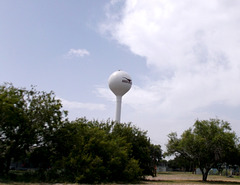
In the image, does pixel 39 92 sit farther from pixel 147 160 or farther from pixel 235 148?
pixel 235 148

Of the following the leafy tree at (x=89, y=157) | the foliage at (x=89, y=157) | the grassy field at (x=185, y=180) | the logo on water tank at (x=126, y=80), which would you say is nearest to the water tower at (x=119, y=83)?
the logo on water tank at (x=126, y=80)

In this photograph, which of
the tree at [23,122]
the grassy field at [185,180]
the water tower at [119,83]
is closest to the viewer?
the tree at [23,122]

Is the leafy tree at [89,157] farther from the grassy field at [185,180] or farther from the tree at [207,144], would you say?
the tree at [207,144]

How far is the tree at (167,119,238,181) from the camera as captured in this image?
35.4m

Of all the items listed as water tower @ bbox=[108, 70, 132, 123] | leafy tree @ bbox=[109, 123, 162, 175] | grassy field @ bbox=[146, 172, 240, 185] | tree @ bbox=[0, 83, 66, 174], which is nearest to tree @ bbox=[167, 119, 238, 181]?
grassy field @ bbox=[146, 172, 240, 185]

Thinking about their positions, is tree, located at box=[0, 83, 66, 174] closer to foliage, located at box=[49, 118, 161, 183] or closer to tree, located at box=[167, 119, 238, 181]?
foliage, located at box=[49, 118, 161, 183]

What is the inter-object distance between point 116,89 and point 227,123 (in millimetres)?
Answer: 16701

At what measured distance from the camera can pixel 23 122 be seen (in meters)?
21.9

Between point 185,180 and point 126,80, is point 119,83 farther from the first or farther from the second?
point 185,180

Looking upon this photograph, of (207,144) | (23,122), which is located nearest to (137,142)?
(207,144)

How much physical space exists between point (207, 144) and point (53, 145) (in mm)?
21497

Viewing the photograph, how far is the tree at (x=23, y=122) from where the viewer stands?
2098 cm

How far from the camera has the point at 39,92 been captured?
23.9 m

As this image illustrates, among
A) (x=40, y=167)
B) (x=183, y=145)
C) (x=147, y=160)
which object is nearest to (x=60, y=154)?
(x=40, y=167)
